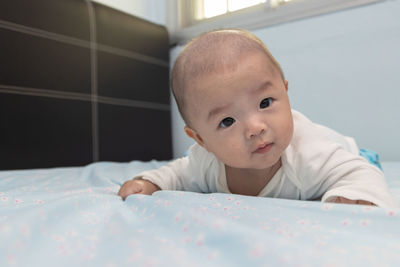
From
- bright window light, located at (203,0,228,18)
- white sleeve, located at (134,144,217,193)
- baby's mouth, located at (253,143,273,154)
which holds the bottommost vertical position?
white sleeve, located at (134,144,217,193)

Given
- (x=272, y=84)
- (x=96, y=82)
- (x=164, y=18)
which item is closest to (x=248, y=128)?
(x=272, y=84)

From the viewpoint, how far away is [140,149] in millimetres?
2104

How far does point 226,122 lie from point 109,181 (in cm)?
54

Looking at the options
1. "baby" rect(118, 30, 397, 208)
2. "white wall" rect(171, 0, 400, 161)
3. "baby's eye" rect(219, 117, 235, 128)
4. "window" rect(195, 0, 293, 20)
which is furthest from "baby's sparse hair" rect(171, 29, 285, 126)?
"window" rect(195, 0, 293, 20)

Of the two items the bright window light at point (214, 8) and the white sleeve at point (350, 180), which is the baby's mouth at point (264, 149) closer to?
the white sleeve at point (350, 180)

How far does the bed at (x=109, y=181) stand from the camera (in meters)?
0.37

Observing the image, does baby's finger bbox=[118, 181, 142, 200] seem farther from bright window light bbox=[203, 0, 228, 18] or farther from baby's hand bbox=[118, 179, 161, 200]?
bright window light bbox=[203, 0, 228, 18]

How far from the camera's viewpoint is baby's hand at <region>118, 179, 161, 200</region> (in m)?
0.76

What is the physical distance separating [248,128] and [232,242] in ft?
1.06

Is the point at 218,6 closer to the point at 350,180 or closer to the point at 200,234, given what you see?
the point at 350,180

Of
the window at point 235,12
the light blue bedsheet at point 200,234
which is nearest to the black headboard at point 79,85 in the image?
the window at point 235,12

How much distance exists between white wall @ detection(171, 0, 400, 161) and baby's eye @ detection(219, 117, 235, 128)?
3.64 ft

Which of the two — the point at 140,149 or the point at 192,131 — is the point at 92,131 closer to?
the point at 140,149

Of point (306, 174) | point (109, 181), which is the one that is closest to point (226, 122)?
point (306, 174)
